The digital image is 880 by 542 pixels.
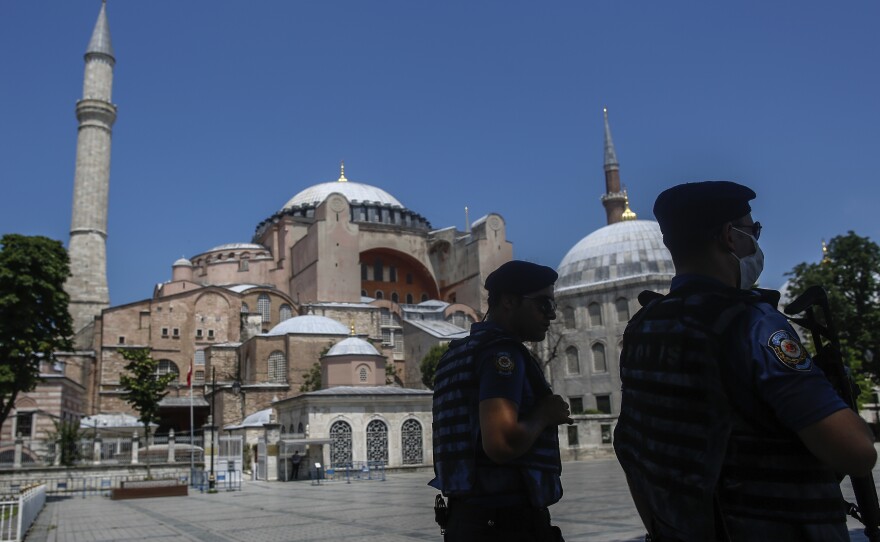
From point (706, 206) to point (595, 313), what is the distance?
3763cm

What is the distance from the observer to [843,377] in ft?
6.31

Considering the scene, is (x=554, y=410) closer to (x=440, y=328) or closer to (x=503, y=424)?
(x=503, y=424)

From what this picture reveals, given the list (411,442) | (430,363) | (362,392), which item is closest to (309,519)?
(362,392)

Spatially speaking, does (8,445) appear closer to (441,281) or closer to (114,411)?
(114,411)

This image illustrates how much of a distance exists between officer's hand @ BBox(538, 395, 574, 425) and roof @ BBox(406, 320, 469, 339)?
38.5 metres

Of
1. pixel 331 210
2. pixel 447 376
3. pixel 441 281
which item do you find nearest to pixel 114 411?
pixel 331 210

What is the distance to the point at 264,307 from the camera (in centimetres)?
4509

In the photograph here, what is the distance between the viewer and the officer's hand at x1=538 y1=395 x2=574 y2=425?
102 inches

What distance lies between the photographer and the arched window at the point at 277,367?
1505 inches

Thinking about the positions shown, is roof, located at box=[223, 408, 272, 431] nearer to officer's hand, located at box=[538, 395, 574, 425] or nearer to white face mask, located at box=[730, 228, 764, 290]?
officer's hand, located at box=[538, 395, 574, 425]

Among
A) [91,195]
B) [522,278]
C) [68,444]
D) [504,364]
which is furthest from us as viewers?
[91,195]

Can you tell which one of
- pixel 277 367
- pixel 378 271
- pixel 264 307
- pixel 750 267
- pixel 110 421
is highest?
pixel 378 271

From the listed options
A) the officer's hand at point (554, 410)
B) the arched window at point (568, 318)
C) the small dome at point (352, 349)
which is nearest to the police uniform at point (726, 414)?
the officer's hand at point (554, 410)

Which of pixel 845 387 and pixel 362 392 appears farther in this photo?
pixel 362 392
